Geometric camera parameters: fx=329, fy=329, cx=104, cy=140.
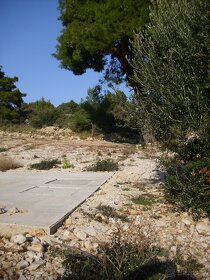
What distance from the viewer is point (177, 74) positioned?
5.92 meters

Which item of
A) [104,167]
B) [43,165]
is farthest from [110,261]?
[43,165]

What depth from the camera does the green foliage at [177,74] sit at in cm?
579

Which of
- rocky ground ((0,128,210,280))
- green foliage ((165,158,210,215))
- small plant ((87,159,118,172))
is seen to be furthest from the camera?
small plant ((87,159,118,172))

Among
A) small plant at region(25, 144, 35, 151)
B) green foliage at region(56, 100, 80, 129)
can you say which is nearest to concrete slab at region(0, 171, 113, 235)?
small plant at region(25, 144, 35, 151)

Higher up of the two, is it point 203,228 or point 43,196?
point 43,196

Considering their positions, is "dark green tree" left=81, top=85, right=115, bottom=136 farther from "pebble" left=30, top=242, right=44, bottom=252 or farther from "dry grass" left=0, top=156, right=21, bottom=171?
"pebble" left=30, top=242, right=44, bottom=252

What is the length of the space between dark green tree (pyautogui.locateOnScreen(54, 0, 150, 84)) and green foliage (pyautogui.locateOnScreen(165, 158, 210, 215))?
28.8ft

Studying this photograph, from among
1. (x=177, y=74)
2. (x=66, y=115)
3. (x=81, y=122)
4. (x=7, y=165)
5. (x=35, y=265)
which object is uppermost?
(x=66, y=115)

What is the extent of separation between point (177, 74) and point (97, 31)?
36.3 feet

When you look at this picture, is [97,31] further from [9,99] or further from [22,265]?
[9,99]

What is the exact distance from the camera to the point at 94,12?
658 inches

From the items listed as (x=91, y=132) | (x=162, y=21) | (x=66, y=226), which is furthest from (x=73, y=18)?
(x=66, y=226)

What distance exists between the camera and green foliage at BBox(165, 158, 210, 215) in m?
6.11

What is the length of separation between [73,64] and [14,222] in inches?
583
